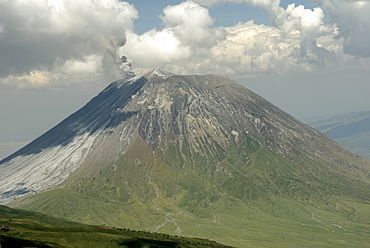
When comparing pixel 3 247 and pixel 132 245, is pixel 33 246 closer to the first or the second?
pixel 3 247

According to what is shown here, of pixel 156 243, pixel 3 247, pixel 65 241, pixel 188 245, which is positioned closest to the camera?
pixel 3 247

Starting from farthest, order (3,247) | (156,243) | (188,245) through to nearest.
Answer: (188,245), (156,243), (3,247)

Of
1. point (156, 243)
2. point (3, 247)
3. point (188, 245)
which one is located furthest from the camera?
point (188, 245)

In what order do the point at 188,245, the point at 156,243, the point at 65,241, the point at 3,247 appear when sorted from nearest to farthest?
the point at 3,247
the point at 65,241
the point at 156,243
the point at 188,245

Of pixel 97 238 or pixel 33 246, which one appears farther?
pixel 97 238

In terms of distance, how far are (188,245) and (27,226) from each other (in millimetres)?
77283

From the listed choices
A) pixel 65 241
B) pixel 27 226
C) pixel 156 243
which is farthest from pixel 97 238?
pixel 27 226

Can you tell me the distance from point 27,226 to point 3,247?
61716 mm

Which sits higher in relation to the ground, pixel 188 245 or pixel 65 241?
pixel 65 241

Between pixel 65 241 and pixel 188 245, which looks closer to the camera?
Answer: pixel 65 241

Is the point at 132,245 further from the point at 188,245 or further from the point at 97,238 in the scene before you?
the point at 188,245

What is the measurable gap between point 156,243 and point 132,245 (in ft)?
40.3

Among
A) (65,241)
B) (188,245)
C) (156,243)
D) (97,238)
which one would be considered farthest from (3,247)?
(188,245)

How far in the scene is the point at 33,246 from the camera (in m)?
138
